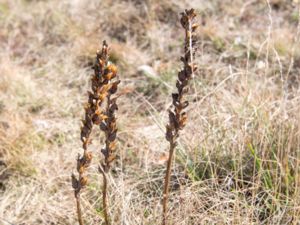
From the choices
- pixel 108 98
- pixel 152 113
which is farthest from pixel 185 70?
pixel 152 113

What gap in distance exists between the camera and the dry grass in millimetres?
2246

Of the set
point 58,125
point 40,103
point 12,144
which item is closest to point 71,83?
point 40,103

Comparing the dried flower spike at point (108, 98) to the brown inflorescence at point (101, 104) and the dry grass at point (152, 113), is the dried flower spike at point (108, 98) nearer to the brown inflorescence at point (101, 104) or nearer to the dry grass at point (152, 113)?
the brown inflorescence at point (101, 104)

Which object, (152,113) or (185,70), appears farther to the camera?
(152,113)

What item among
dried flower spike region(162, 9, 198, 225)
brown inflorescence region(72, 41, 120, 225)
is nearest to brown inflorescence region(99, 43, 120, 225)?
brown inflorescence region(72, 41, 120, 225)

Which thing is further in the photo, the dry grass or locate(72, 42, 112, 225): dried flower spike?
the dry grass

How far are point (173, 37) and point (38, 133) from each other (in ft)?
5.23

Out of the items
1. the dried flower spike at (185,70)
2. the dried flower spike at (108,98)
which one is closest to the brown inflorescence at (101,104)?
the dried flower spike at (108,98)

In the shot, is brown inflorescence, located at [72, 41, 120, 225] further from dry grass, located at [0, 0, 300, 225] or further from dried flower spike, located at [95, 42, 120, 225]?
dry grass, located at [0, 0, 300, 225]

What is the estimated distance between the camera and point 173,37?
4.15 meters

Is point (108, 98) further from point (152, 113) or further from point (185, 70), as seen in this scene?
point (152, 113)

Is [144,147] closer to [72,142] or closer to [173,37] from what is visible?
[72,142]

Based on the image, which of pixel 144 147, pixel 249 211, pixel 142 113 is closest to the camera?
pixel 249 211

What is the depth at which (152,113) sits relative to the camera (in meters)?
3.29
